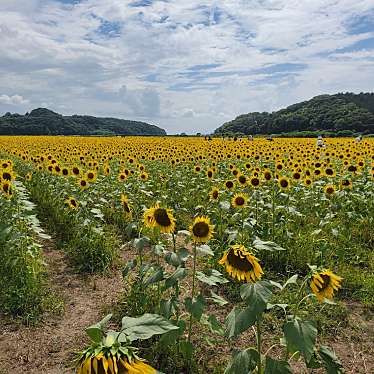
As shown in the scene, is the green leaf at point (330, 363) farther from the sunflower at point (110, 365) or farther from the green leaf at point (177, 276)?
the sunflower at point (110, 365)

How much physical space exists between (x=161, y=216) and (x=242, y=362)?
1.52 metres

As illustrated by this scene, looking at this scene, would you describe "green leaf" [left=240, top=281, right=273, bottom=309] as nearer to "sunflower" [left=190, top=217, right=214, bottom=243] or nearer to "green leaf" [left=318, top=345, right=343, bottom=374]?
"green leaf" [left=318, top=345, right=343, bottom=374]

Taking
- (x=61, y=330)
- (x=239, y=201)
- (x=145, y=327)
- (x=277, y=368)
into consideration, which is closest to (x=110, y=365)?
(x=145, y=327)

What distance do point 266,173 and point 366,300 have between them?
8.16ft

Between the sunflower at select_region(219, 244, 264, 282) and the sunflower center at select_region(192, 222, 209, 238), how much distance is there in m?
0.86

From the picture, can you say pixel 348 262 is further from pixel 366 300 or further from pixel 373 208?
pixel 373 208

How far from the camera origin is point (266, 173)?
6094 mm

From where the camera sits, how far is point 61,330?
3748 millimetres

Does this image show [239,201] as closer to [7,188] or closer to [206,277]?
[206,277]

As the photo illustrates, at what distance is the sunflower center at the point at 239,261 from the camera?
7.45 feet

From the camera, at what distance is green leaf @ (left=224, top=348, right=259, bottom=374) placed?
6.46ft

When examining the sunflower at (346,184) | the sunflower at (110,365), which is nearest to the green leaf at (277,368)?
the sunflower at (110,365)

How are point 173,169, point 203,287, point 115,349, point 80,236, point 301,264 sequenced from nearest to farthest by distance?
1. point 115,349
2. point 203,287
3. point 301,264
4. point 80,236
5. point 173,169

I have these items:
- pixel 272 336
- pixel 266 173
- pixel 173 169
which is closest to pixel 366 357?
pixel 272 336
